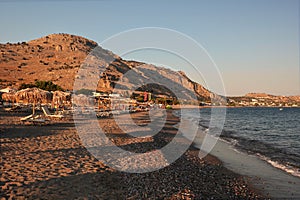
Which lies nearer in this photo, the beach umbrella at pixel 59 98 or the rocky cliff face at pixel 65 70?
the beach umbrella at pixel 59 98

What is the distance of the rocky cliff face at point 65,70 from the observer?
219ft

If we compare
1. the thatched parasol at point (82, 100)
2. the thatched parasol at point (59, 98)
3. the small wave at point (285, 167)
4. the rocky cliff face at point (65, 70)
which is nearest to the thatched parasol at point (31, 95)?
the thatched parasol at point (59, 98)

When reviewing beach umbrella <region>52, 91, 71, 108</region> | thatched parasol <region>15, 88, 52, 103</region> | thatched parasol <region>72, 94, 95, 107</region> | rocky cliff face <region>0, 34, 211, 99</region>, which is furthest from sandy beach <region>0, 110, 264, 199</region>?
rocky cliff face <region>0, 34, 211, 99</region>

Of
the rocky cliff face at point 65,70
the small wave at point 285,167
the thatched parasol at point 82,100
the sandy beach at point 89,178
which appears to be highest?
the rocky cliff face at point 65,70

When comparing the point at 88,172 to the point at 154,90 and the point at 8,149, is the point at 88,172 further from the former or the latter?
the point at 154,90

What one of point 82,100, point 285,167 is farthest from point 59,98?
point 285,167

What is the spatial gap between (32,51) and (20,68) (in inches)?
1199

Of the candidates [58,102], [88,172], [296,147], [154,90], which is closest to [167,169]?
[88,172]

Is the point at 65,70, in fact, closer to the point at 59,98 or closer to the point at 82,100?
the point at 82,100

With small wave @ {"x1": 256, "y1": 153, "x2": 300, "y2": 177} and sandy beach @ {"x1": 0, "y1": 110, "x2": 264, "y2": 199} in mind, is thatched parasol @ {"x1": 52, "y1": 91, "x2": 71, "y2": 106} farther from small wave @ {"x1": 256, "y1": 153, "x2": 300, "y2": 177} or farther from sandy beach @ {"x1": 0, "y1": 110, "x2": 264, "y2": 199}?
small wave @ {"x1": 256, "y1": 153, "x2": 300, "y2": 177}

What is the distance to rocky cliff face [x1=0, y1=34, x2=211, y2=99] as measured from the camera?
219ft

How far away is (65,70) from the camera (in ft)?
238

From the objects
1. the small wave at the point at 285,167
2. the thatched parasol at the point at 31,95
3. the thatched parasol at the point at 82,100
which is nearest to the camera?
the small wave at the point at 285,167

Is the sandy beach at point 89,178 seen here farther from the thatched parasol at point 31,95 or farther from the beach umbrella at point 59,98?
the beach umbrella at point 59,98
